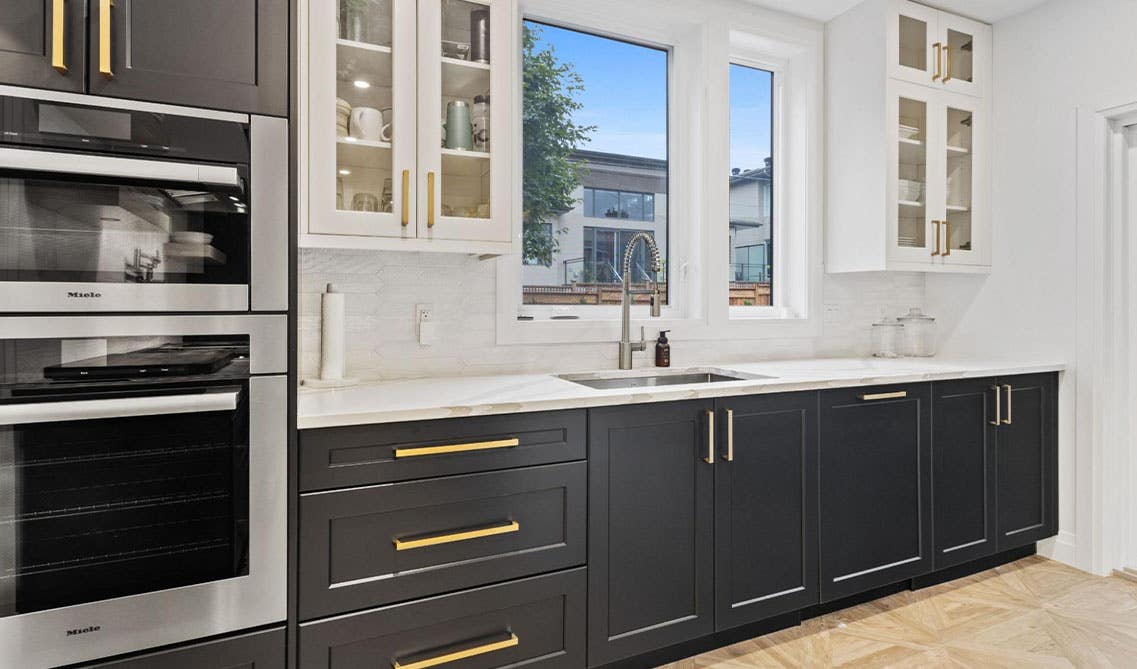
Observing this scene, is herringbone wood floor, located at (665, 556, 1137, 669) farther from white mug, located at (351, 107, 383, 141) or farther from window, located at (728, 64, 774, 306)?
white mug, located at (351, 107, 383, 141)

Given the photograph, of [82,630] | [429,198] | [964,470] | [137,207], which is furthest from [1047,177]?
[82,630]

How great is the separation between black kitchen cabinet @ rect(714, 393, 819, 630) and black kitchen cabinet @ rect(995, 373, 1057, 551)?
1.14 meters

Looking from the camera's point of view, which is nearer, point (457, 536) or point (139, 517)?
point (139, 517)

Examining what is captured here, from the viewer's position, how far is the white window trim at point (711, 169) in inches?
107

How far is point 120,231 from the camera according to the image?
4.58 ft

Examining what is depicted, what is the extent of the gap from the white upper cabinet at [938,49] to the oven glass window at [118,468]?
2997 mm

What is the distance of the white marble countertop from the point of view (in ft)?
5.46

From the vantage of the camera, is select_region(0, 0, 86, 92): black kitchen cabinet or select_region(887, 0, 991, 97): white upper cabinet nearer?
select_region(0, 0, 86, 92): black kitchen cabinet

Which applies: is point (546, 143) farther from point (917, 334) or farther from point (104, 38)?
point (917, 334)

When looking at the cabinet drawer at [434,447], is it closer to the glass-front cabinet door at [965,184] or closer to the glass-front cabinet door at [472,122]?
the glass-front cabinet door at [472,122]

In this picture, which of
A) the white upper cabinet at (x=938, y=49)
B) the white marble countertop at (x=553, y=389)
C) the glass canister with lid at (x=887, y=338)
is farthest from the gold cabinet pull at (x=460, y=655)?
the white upper cabinet at (x=938, y=49)

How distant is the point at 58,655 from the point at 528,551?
3.53 feet

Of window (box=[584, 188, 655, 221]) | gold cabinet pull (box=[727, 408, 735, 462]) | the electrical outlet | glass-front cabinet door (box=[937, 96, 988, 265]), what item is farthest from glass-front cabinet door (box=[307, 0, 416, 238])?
glass-front cabinet door (box=[937, 96, 988, 265])

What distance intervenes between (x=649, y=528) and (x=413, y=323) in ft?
3.63
